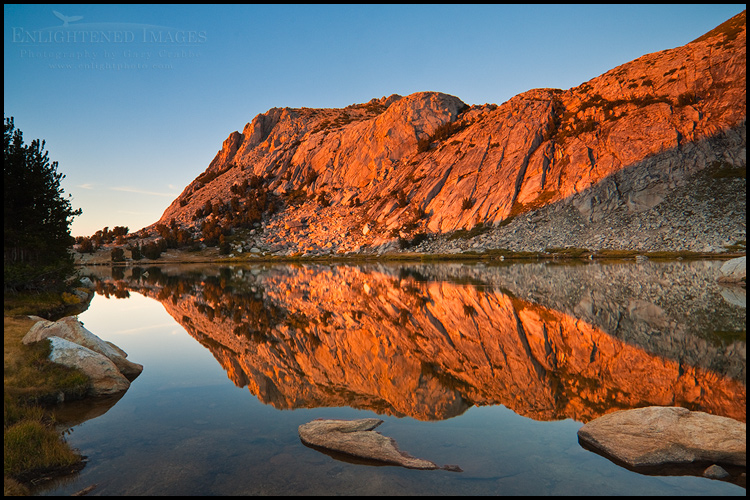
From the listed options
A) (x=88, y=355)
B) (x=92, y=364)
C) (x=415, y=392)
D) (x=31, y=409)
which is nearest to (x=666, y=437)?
(x=415, y=392)

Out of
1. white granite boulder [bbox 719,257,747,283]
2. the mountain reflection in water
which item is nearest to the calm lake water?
the mountain reflection in water

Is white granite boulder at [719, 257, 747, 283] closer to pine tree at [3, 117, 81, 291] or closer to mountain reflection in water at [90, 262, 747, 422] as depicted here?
mountain reflection in water at [90, 262, 747, 422]

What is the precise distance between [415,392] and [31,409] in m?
10.6

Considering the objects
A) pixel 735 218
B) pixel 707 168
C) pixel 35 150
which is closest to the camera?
pixel 35 150

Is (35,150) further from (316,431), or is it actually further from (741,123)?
(741,123)

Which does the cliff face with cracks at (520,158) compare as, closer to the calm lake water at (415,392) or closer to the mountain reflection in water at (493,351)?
the mountain reflection in water at (493,351)

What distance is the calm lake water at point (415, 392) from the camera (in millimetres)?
8531

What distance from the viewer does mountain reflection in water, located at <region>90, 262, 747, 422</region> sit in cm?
1267

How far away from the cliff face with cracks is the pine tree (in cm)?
8784

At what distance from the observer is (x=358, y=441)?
9.87 metres

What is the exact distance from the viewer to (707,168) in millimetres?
96062

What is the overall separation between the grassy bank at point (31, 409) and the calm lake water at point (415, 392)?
2.16ft

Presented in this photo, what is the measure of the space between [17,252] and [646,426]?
39.3 metres

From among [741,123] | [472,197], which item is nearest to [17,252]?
[472,197]
